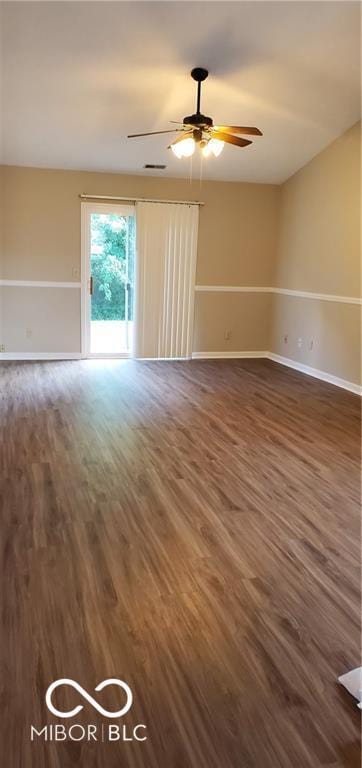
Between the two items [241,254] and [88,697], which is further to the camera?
[241,254]

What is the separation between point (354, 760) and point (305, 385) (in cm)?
493

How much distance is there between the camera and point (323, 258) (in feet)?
20.9

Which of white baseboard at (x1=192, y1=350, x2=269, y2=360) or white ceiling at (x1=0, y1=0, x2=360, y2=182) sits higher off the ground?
white ceiling at (x1=0, y1=0, x2=360, y2=182)

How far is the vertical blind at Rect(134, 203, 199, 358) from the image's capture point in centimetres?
691

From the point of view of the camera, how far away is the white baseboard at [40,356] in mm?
6855

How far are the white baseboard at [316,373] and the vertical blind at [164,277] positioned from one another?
1.38 meters

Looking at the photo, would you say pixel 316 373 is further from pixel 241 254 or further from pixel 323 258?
pixel 241 254

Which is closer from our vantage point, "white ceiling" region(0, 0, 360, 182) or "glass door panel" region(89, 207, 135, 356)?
"white ceiling" region(0, 0, 360, 182)

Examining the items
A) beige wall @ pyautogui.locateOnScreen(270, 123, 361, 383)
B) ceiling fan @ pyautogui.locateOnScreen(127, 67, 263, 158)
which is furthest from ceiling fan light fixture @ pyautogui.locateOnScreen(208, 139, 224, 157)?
beige wall @ pyautogui.locateOnScreen(270, 123, 361, 383)

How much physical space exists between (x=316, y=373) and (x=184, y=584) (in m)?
4.80

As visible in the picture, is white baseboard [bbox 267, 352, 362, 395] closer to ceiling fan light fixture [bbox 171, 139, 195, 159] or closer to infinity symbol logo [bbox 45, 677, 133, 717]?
ceiling fan light fixture [bbox 171, 139, 195, 159]

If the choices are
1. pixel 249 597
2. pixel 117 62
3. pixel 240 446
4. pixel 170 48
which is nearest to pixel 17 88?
pixel 117 62

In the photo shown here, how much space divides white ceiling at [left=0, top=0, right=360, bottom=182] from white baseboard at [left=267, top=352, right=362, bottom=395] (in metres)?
2.69

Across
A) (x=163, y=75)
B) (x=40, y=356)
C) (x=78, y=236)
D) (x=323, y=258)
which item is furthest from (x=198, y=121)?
(x=40, y=356)
